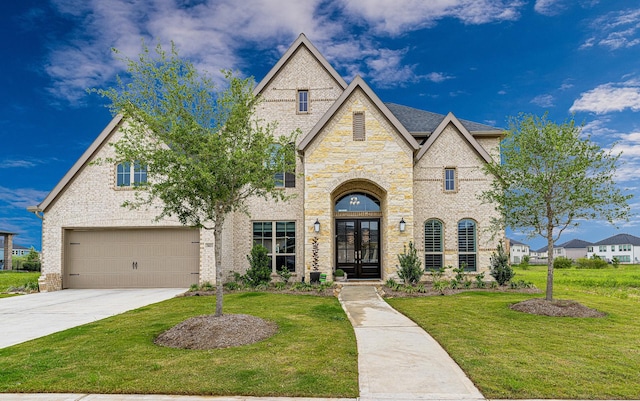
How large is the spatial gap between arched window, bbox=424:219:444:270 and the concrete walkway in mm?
8831

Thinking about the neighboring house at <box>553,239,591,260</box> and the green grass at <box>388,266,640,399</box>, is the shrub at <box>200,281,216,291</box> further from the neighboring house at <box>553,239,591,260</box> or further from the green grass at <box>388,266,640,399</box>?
the neighboring house at <box>553,239,591,260</box>

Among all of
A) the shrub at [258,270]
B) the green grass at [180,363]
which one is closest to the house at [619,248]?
the shrub at [258,270]

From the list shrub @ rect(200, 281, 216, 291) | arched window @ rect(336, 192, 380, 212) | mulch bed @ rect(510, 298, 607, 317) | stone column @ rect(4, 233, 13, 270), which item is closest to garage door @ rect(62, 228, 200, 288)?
shrub @ rect(200, 281, 216, 291)

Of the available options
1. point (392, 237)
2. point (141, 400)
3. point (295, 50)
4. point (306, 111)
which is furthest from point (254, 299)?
point (295, 50)

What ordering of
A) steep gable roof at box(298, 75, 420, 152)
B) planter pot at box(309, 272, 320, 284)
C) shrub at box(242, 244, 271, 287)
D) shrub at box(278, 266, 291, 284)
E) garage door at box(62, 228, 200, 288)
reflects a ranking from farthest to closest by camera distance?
garage door at box(62, 228, 200, 288), shrub at box(278, 266, 291, 284), steep gable roof at box(298, 75, 420, 152), shrub at box(242, 244, 271, 287), planter pot at box(309, 272, 320, 284)

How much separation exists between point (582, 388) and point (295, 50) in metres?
18.0

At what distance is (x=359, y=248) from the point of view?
1911 centimetres

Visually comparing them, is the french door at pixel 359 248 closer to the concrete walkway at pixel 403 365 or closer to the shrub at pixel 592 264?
the concrete walkway at pixel 403 365

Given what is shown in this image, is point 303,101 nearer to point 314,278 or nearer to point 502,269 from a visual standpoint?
point 314,278

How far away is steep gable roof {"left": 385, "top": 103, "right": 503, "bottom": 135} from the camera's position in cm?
2027

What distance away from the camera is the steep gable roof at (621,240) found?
238ft

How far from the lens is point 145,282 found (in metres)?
18.5

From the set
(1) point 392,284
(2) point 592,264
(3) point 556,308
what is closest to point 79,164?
(1) point 392,284

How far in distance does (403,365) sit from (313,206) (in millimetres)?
11038
